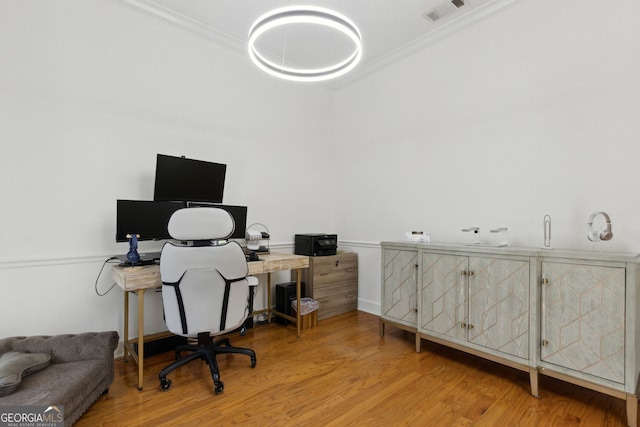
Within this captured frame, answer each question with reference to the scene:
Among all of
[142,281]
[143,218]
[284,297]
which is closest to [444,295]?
[284,297]

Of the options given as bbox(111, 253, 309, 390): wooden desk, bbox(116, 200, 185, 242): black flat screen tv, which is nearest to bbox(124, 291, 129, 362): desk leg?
bbox(111, 253, 309, 390): wooden desk

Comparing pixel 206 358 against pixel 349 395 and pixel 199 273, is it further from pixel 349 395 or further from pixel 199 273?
pixel 349 395

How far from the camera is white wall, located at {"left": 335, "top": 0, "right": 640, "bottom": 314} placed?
7.87ft

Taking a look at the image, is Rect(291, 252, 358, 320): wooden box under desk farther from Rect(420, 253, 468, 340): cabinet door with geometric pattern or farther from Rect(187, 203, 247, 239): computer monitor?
Rect(420, 253, 468, 340): cabinet door with geometric pattern

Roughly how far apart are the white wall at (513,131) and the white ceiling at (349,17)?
166mm

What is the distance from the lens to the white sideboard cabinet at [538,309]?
1.94m

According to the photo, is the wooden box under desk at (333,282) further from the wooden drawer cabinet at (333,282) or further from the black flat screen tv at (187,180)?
the black flat screen tv at (187,180)

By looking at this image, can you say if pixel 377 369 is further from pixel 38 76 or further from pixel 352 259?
pixel 38 76

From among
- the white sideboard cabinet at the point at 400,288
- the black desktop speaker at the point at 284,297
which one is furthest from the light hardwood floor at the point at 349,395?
the black desktop speaker at the point at 284,297

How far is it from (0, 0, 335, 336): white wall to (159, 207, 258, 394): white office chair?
3.34 ft

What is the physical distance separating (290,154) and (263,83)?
960 millimetres

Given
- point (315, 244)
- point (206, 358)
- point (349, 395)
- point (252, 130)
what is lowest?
point (349, 395)

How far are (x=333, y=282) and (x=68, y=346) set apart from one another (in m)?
2.66

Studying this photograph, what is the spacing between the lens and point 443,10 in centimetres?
309
